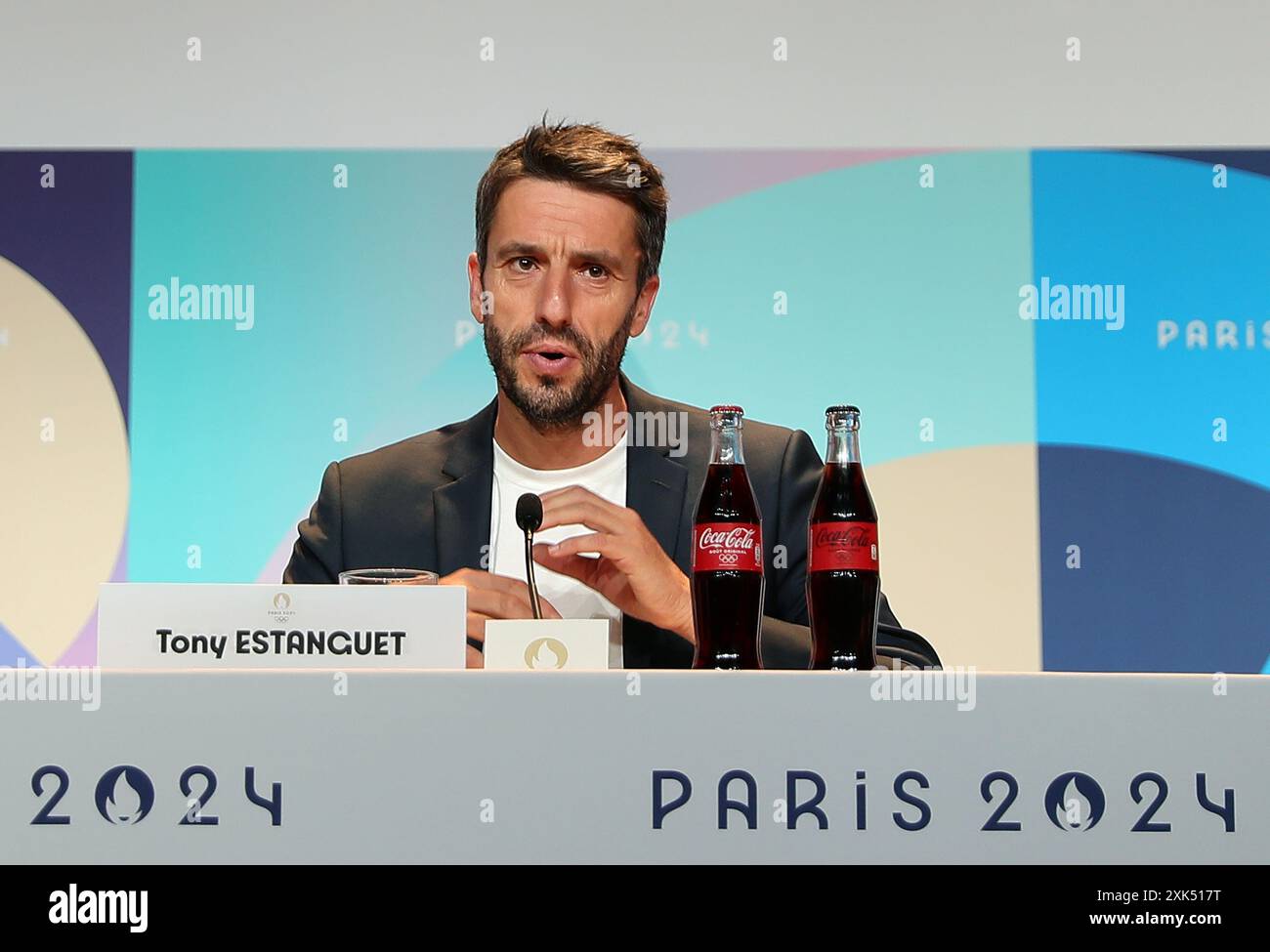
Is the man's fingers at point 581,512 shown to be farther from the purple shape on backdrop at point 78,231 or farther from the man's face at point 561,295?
the purple shape on backdrop at point 78,231

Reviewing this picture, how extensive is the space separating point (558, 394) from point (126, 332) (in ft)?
3.03

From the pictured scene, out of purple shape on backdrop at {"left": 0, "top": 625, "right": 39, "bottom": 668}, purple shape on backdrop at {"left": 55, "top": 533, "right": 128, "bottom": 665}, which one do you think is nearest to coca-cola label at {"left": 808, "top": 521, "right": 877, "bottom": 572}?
purple shape on backdrop at {"left": 55, "top": 533, "right": 128, "bottom": 665}

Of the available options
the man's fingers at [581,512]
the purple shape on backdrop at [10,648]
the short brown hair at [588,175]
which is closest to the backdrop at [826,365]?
the purple shape on backdrop at [10,648]

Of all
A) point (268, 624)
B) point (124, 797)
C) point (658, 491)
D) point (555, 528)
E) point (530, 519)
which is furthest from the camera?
point (658, 491)

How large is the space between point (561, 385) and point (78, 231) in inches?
42.0

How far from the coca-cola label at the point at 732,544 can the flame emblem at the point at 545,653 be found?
0.75ft

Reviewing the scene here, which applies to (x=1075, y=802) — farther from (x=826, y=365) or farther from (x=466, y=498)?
(x=826, y=365)

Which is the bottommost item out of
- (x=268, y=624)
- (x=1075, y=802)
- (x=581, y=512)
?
(x=1075, y=802)

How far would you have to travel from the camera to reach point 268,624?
114cm

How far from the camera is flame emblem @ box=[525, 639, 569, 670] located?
1199 mm

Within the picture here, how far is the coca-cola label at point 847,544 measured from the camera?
1.34 metres

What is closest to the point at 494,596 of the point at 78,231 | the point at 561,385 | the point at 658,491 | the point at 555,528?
the point at 555,528

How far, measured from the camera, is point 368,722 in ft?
3.26

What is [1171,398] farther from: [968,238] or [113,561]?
[113,561]
